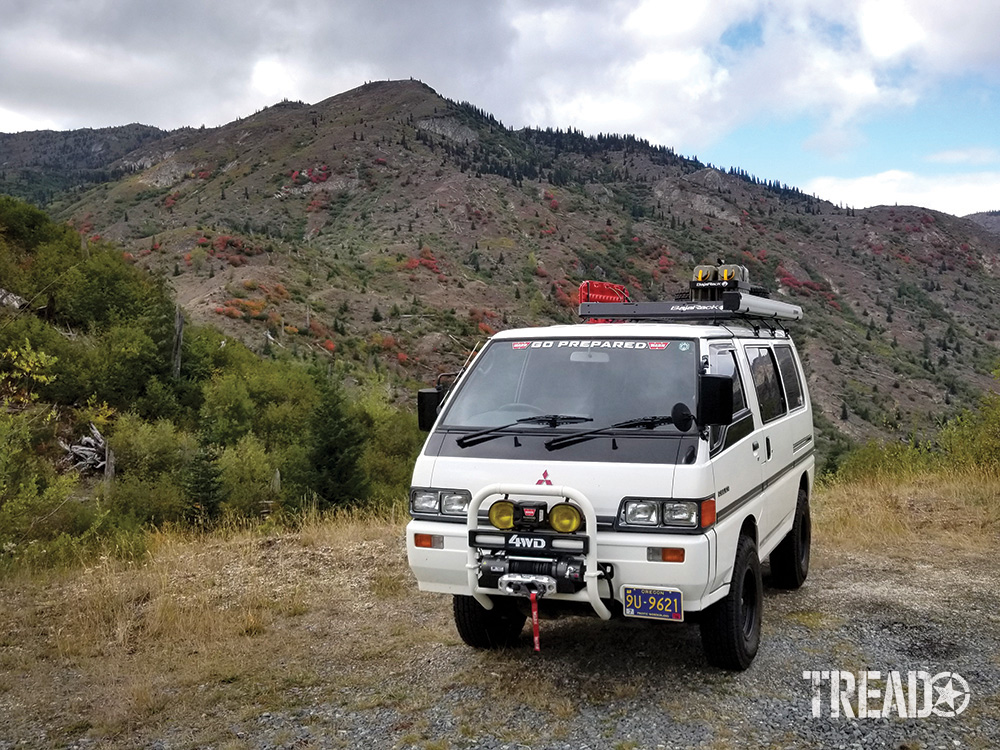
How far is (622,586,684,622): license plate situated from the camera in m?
4.32

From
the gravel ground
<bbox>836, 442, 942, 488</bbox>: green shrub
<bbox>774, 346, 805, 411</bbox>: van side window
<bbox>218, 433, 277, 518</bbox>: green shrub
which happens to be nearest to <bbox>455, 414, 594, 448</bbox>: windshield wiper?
the gravel ground

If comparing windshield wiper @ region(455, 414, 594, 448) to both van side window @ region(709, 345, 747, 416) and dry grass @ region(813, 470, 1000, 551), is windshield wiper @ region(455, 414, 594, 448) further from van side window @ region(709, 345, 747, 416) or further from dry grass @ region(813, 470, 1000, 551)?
dry grass @ region(813, 470, 1000, 551)

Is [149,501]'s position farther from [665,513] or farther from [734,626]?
[665,513]

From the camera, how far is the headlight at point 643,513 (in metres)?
4.39

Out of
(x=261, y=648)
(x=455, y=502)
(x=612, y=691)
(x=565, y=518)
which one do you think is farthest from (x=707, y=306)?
(x=261, y=648)

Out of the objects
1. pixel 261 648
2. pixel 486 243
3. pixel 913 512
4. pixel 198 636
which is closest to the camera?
pixel 261 648

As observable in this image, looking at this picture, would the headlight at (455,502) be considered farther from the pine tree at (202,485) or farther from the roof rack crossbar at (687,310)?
Result: the pine tree at (202,485)

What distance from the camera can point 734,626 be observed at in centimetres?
484

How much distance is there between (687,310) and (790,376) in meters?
1.44

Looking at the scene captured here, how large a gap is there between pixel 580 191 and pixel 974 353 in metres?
50.2

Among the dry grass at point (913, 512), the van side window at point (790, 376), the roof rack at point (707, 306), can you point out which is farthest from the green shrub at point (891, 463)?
the roof rack at point (707, 306)

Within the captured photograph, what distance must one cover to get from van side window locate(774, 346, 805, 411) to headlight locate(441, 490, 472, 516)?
3369mm

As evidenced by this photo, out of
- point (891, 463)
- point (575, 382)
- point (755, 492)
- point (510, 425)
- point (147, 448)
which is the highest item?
point (575, 382)

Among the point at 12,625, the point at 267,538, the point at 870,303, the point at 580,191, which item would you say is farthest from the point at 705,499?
the point at 580,191
